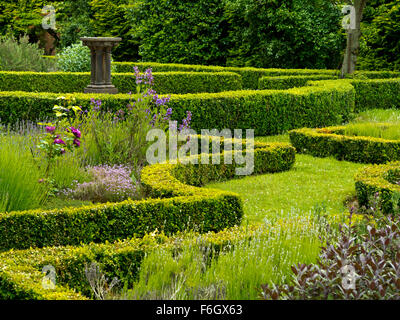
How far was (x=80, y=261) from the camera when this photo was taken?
4.04 meters

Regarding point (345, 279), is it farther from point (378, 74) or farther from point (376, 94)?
point (378, 74)

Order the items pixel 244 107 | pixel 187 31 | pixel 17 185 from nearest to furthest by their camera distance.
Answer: pixel 17 185 < pixel 244 107 < pixel 187 31

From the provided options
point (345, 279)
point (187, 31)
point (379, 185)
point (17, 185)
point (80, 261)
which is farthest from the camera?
point (187, 31)

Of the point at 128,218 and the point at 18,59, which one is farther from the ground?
the point at 18,59

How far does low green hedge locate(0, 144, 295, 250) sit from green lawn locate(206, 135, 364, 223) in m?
0.68

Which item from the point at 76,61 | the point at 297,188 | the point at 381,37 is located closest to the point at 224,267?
the point at 297,188

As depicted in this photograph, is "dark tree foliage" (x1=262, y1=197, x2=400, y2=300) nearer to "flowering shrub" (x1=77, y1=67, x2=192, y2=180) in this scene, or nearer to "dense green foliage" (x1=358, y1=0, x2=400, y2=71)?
"flowering shrub" (x1=77, y1=67, x2=192, y2=180)

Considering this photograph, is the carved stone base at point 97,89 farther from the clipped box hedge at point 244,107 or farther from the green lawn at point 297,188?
the green lawn at point 297,188

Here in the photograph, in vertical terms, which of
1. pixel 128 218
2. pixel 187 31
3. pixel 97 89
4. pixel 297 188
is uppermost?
pixel 187 31

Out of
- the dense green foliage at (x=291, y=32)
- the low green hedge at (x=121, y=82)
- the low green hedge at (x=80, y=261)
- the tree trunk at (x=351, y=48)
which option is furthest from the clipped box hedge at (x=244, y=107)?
the dense green foliage at (x=291, y=32)

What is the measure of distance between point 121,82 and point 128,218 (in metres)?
11.4

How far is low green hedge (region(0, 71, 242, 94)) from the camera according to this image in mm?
14867

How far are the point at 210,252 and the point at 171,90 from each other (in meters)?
13.1
